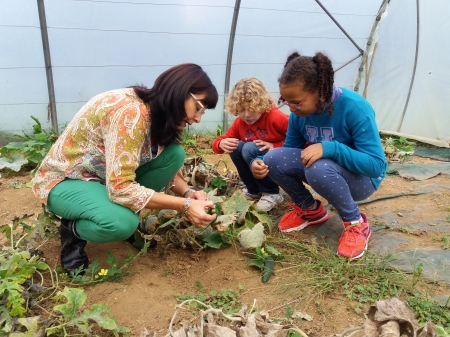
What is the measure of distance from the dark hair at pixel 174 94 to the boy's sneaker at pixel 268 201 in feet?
3.54

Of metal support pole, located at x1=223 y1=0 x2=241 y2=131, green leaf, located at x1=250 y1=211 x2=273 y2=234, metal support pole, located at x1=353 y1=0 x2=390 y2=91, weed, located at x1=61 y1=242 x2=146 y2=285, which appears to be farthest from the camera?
metal support pole, located at x1=353 y1=0 x2=390 y2=91

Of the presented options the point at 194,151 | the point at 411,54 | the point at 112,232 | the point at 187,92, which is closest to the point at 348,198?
the point at 187,92

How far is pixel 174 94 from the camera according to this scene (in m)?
1.68

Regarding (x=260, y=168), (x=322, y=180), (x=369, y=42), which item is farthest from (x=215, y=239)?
(x=369, y=42)

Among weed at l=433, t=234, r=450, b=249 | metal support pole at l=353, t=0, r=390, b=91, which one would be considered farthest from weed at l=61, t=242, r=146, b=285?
metal support pole at l=353, t=0, r=390, b=91

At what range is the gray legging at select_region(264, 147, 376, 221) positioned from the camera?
79.7 inches

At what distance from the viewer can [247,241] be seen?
79.3 inches

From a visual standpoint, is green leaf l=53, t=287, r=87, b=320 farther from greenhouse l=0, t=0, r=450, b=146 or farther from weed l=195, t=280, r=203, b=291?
greenhouse l=0, t=0, r=450, b=146

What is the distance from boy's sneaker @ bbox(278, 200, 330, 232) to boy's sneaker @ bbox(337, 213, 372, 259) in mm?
317

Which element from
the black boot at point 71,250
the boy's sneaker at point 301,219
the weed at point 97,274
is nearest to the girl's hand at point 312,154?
the boy's sneaker at point 301,219

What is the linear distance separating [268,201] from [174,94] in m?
1.28

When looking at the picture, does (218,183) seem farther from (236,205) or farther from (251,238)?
(251,238)

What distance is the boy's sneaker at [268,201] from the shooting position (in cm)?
270

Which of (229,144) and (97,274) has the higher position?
(229,144)
